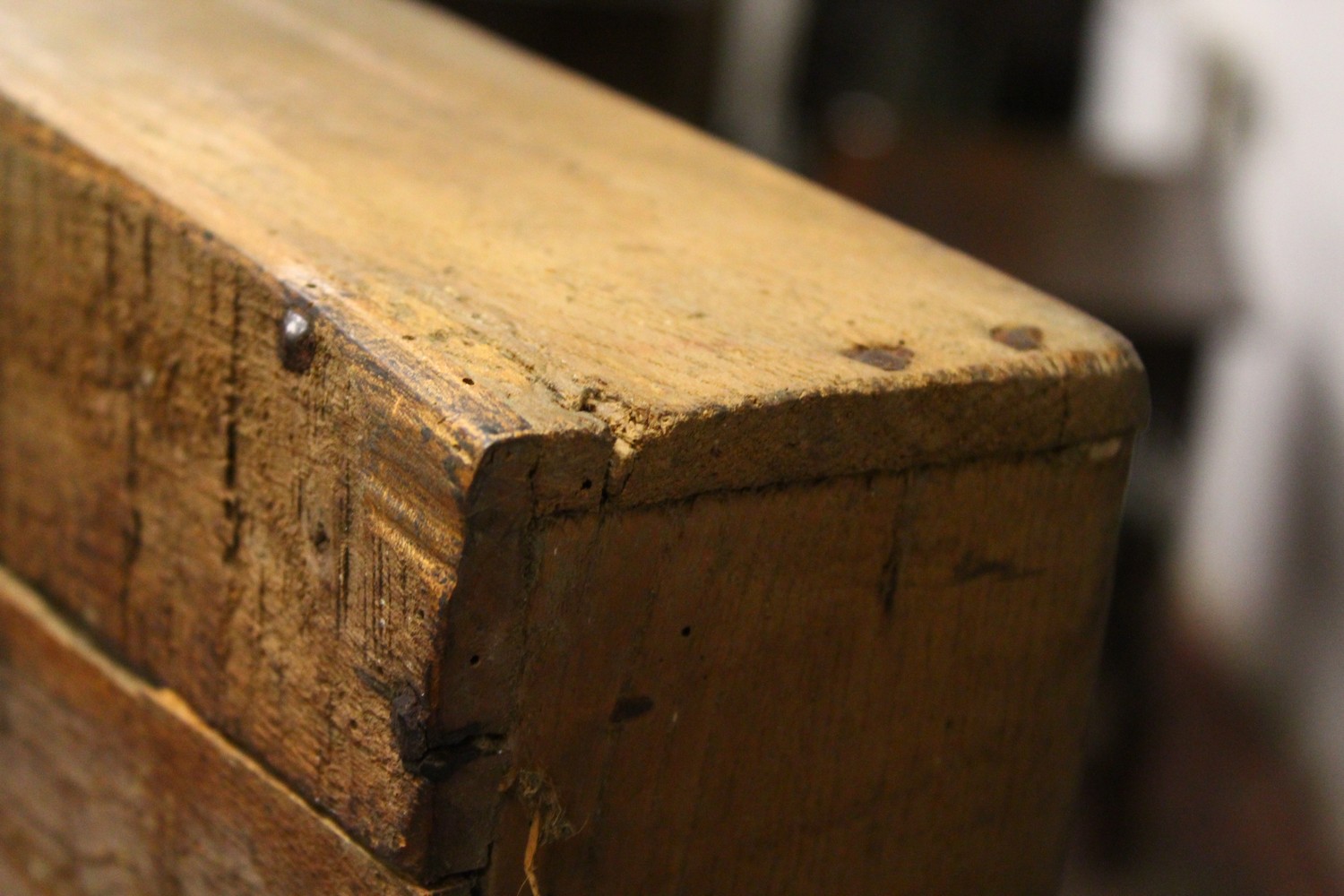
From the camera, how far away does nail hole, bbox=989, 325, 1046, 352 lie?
34.9 inches

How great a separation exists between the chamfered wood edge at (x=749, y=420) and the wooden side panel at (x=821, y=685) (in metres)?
0.02

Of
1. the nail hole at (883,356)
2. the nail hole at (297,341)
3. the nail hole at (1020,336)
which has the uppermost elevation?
the nail hole at (1020,336)

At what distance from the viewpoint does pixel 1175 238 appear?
2689mm

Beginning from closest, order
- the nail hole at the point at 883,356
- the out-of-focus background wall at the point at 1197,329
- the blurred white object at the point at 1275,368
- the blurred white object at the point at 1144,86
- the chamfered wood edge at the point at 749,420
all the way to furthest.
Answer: the chamfered wood edge at the point at 749,420
the nail hole at the point at 883,356
the out-of-focus background wall at the point at 1197,329
the blurred white object at the point at 1275,368
the blurred white object at the point at 1144,86

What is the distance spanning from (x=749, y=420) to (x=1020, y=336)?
8.8 inches

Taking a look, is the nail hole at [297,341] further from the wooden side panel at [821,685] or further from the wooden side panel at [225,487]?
the wooden side panel at [821,685]

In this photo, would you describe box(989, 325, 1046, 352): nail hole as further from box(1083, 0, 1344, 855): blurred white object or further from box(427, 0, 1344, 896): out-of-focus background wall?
box(1083, 0, 1344, 855): blurred white object

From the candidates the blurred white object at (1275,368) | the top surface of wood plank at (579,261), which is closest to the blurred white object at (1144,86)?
the blurred white object at (1275,368)

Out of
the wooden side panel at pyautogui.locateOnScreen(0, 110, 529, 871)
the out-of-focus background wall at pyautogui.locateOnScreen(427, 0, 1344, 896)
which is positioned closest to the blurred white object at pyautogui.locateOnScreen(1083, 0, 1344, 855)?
the out-of-focus background wall at pyautogui.locateOnScreen(427, 0, 1344, 896)

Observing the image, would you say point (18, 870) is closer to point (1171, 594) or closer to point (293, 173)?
point (293, 173)

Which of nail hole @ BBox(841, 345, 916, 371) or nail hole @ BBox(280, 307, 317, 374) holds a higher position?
nail hole @ BBox(841, 345, 916, 371)

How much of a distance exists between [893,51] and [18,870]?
12.4 ft

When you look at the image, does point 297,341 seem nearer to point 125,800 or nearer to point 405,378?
point 405,378

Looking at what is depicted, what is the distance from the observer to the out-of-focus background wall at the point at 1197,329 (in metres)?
2.53
